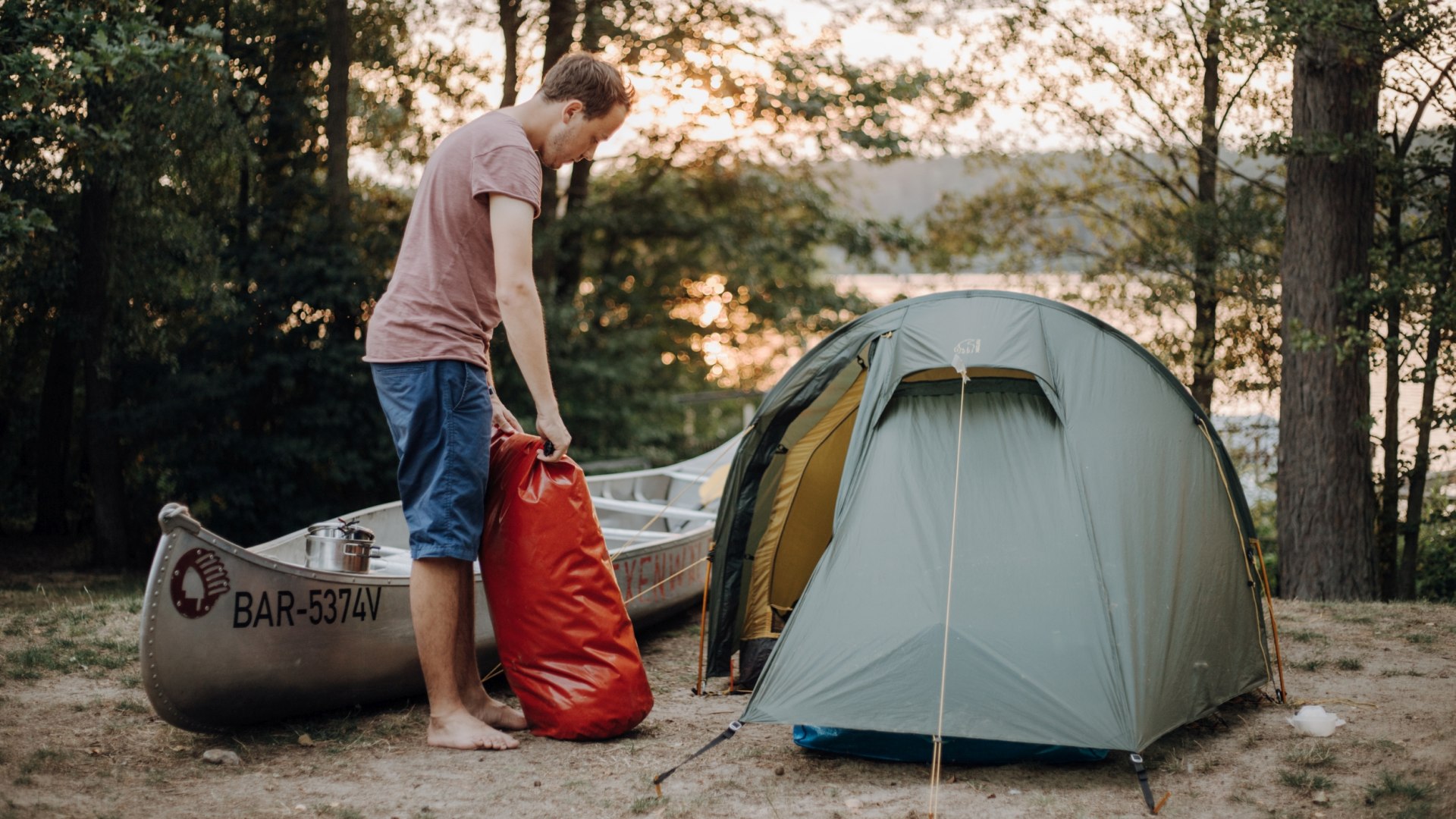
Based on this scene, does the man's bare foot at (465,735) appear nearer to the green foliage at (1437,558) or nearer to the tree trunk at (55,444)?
the green foliage at (1437,558)

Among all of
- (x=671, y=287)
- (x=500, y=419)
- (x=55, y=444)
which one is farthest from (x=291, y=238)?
(x=500, y=419)

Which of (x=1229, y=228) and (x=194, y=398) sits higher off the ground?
(x=1229, y=228)

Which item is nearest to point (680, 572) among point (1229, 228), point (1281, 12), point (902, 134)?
point (1281, 12)

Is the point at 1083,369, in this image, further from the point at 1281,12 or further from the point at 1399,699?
the point at 1281,12

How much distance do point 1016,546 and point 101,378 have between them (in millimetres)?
9791

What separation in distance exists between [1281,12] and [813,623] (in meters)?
4.94

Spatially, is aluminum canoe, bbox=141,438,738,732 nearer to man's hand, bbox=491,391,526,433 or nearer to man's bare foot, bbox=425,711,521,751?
Answer: man's bare foot, bbox=425,711,521,751

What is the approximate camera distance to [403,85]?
12.4m

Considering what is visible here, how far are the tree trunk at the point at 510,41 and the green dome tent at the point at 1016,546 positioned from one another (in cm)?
893

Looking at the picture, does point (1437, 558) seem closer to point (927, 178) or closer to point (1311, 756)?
point (1311, 756)

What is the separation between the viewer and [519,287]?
3.23m

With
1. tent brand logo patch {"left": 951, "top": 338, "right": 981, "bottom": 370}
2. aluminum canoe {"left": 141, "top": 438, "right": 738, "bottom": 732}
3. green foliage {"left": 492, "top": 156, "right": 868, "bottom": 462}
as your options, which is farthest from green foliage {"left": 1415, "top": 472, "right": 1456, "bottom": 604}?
aluminum canoe {"left": 141, "top": 438, "right": 738, "bottom": 732}

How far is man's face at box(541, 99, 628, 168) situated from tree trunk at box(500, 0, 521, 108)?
8960 mm

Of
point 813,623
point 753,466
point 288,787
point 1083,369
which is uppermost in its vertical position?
point 1083,369
